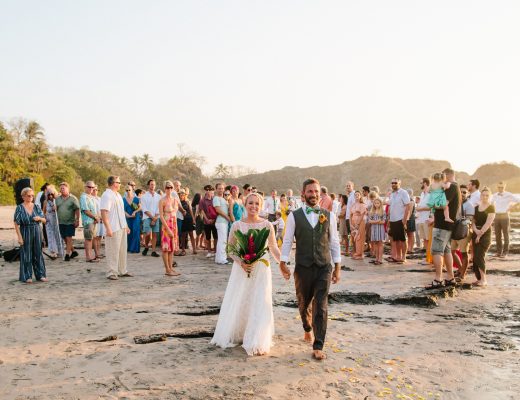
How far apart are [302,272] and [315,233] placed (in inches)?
18.7

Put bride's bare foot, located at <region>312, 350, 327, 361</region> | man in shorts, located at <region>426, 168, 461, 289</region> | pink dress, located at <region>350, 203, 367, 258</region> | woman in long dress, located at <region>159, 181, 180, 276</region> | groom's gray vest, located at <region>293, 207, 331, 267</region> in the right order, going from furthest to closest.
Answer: pink dress, located at <region>350, 203, 367, 258</region>
woman in long dress, located at <region>159, 181, 180, 276</region>
man in shorts, located at <region>426, 168, 461, 289</region>
groom's gray vest, located at <region>293, 207, 331, 267</region>
bride's bare foot, located at <region>312, 350, 327, 361</region>

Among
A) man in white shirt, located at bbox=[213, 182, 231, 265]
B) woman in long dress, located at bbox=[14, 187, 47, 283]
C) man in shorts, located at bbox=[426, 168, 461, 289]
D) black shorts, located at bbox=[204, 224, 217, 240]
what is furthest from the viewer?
black shorts, located at bbox=[204, 224, 217, 240]

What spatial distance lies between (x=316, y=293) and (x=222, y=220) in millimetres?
6167

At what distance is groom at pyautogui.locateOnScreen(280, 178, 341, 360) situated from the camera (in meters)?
5.02

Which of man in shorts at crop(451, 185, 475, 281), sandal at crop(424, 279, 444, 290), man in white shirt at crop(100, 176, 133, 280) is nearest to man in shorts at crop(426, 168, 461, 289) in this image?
sandal at crop(424, 279, 444, 290)

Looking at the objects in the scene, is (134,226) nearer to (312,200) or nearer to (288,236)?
(288,236)

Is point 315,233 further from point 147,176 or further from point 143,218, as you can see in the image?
point 147,176

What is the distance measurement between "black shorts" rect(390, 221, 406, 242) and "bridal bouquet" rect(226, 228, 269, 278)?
7.06 meters

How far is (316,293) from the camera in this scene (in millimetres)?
5090

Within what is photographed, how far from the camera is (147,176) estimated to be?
90.9m

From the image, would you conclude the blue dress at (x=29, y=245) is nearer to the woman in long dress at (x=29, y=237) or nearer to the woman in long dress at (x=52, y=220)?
the woman in long dress at (x=29, y=237)

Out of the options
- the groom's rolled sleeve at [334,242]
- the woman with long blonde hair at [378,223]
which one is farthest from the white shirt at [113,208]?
the woman with long blonde hair at [378,223]

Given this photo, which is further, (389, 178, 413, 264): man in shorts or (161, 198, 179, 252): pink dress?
(389, 178, 413, 264): man in shorts

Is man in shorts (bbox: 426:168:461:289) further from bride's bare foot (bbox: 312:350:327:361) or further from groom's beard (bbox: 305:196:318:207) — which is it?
bride's bare foot (bbox: 312:350:327:361)
